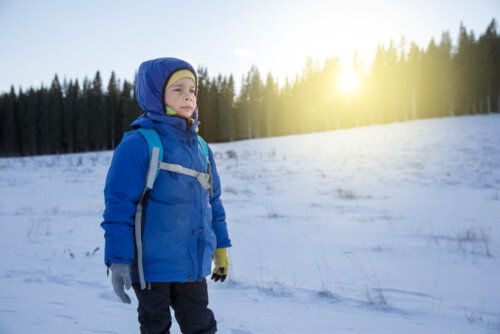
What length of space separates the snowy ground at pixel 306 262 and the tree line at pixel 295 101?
32.5 m

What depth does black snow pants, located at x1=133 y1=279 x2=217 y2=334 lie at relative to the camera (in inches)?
62.7

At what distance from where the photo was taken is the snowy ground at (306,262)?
106 inches

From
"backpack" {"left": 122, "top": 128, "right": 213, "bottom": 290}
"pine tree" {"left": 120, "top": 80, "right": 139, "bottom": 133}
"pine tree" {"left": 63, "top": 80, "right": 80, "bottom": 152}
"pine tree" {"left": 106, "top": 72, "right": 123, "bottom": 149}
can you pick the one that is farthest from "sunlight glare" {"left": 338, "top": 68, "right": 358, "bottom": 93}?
"backpack" {"left": 122, "top": 128, "right": 213, "bottom": 290}

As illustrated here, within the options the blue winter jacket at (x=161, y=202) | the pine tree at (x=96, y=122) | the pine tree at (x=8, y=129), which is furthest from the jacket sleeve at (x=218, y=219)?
the pine tree at (x=8, y=129)

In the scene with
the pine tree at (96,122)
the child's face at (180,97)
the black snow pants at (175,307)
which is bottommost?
the black snow pants at (175,307)

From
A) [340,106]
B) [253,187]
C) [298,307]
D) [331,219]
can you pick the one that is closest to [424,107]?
[340,106]

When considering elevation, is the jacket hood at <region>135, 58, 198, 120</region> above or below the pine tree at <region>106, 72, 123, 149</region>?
below

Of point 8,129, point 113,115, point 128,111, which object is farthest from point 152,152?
point 8,129

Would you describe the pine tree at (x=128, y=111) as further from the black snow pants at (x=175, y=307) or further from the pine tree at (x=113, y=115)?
the black snow pants at (x=175, y=307)

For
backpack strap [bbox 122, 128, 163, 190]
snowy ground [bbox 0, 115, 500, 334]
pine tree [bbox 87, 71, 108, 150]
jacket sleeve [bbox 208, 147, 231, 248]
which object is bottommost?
snowy ground [bbox 0, 115, 500, 334]

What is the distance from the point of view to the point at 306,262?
4.30 metres

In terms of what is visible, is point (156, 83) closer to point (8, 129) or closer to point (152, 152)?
point (152, 152)

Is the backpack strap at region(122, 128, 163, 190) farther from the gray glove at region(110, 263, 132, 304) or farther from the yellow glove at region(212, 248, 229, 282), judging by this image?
the yellow glove at region(212, 248, 229, 282)

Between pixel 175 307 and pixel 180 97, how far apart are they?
4.31 ft
